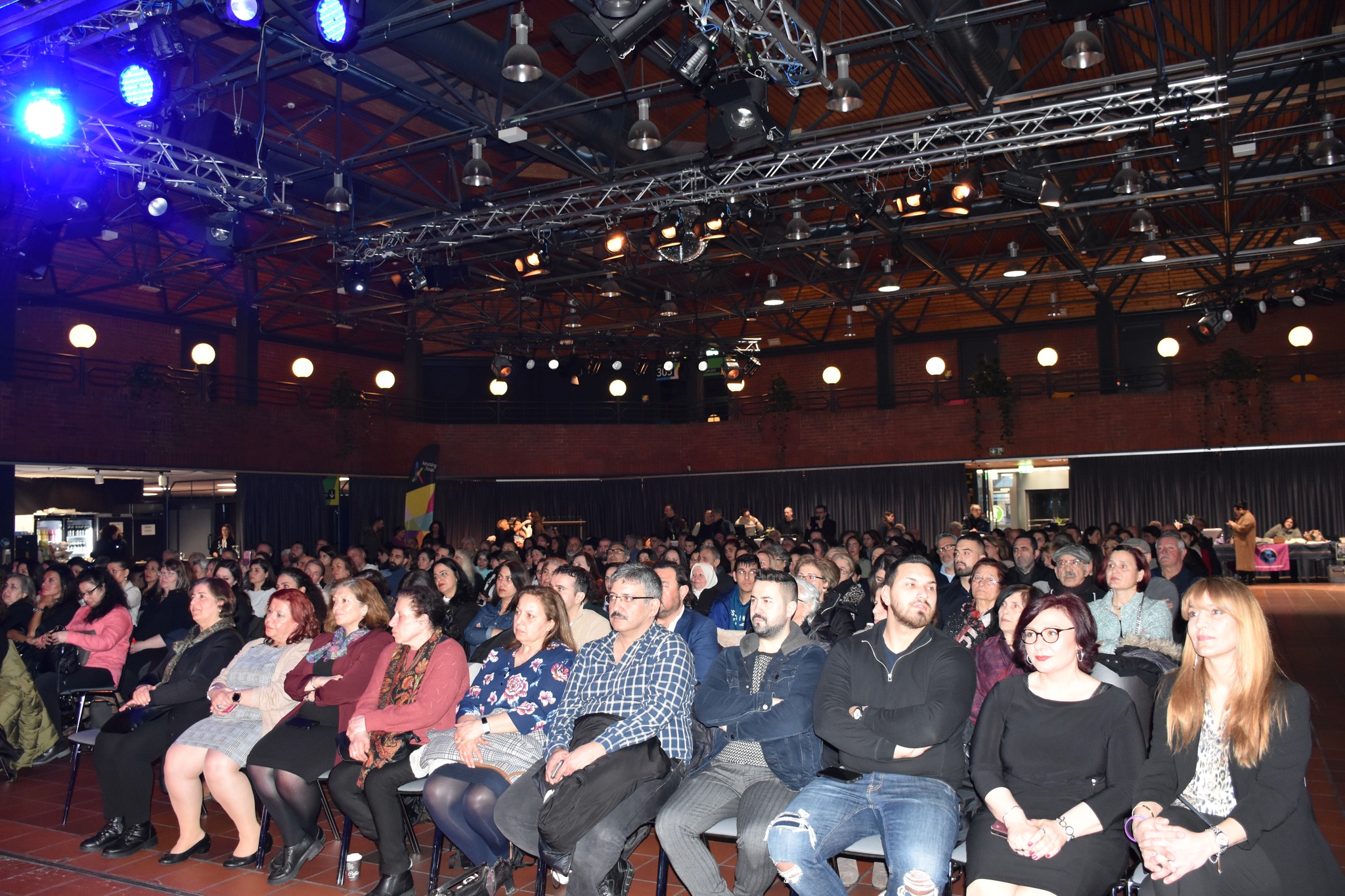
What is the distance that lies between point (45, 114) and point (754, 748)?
658cm

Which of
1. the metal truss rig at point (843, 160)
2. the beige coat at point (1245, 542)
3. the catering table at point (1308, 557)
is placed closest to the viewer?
the metal truss rig at point (843, 160)

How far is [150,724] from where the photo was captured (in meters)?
4.69

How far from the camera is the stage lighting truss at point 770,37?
21.0 feet

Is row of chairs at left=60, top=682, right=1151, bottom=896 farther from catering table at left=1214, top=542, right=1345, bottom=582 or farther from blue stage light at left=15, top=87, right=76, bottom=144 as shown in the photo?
catering table at left=1214, top=542, right=1345, bottom=582

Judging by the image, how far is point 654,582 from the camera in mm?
3939

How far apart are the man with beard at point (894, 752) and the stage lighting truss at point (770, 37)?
175 inches

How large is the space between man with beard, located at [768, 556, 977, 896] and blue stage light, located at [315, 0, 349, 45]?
15.3 ft

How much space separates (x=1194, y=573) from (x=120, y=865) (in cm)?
725

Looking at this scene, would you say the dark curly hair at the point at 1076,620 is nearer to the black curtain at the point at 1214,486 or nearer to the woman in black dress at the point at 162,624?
the woman in black dress at the point at 162,624

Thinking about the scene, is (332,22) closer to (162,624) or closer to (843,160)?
(162,624)

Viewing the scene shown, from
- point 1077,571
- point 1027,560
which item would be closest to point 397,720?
point 1077,571

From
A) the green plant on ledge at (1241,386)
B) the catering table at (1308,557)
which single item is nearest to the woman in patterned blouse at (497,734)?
the catering table at (1308,557)

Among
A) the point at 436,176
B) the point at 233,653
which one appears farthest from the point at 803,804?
the point at 436,176

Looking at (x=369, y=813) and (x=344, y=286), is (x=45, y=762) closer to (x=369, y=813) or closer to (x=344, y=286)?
(x=369, y=813)
